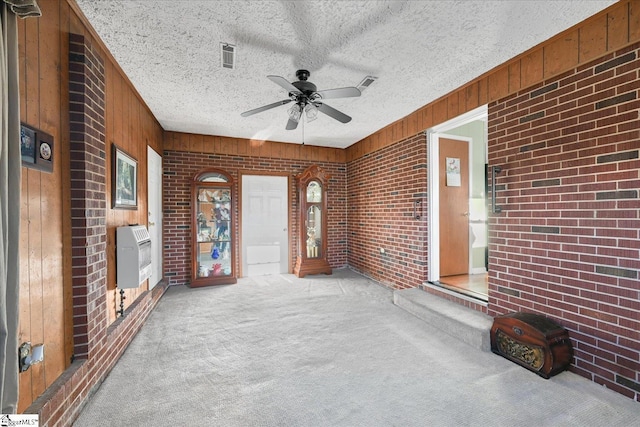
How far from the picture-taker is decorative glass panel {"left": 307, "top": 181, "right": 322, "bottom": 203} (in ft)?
17.1

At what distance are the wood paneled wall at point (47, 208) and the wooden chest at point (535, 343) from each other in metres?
3.10

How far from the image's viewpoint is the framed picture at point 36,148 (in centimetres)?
137

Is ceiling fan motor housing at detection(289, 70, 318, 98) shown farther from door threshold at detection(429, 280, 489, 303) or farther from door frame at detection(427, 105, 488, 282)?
door threshold at detection(429, 280, 489, 303)

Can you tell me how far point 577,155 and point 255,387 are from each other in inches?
113

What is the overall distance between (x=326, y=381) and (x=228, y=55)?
8.83 ft

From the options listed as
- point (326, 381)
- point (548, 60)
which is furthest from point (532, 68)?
point (326, 381)

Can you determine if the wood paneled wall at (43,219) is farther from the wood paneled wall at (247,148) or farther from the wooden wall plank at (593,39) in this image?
the wooden wall plank at (593,39)

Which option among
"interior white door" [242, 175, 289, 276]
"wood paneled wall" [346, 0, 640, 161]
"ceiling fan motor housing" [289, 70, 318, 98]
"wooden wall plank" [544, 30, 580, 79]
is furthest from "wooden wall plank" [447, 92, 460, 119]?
"interior white door" [242, 175, 289, 276]

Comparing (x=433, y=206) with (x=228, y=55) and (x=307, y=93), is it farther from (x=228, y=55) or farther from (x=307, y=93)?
(x=228, y=55)

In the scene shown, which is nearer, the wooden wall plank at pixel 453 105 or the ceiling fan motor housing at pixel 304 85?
the ceiling fan motor housing at pixel 304 85

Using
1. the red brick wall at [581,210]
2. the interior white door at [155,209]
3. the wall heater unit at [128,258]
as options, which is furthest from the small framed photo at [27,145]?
the red brick wall at [581,210]

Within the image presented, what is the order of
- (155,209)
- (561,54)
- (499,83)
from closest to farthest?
(561,54), (499,83), (155,209)

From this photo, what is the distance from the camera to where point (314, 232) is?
5.30 meters

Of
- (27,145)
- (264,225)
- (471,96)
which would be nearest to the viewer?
(27,145)
